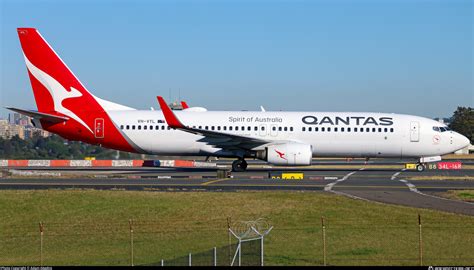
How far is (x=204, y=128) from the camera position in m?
53.2

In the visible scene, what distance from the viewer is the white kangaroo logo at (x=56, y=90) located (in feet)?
174

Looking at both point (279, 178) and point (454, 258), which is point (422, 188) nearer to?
point (279, 178)

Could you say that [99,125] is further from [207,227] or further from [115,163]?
[207,227]

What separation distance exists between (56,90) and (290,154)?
1785 centimetres

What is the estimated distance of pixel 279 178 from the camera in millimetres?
46750

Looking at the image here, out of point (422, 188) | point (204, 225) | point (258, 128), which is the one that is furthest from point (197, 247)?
point (258, 128)

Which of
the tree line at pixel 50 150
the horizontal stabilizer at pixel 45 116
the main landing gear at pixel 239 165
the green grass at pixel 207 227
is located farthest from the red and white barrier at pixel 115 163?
the green grass at pixel 207 227

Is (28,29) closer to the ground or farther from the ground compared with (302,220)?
farther from the ground

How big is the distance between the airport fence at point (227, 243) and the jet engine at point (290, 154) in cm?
2275

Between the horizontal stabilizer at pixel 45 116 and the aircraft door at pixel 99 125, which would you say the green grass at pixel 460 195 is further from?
the horizontal stabilizer at pixel 45 116

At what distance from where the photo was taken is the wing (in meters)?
49.7

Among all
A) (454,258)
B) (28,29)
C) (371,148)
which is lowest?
(454,258)

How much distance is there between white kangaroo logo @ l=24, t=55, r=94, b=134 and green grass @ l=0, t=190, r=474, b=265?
756 inches

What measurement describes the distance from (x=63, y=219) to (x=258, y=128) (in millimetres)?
25284
